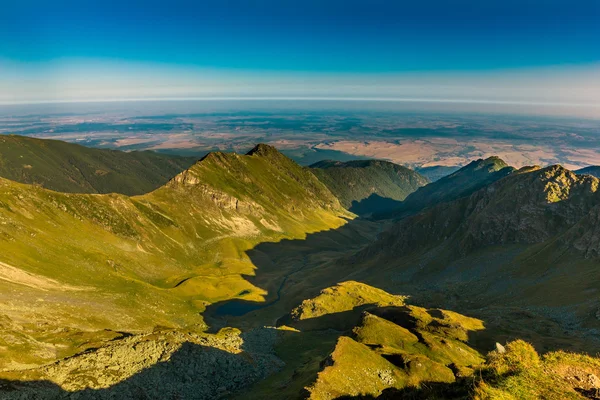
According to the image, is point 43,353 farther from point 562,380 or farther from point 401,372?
point 562,380

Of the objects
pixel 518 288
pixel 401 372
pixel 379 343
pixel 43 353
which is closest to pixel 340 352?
pixel 401 372

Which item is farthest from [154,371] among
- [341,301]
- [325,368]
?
[341,301]

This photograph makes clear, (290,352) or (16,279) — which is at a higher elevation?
(16,279)

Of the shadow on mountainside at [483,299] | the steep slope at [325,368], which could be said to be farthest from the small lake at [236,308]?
the steep slope at [325,368]

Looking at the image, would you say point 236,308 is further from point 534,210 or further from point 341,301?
point 534,210

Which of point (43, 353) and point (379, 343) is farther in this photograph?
point (379, 343)

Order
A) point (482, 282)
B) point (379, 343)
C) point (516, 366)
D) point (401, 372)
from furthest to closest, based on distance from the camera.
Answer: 1. point (482, 282)
2. point (379, 343)
3. point (401, 372)
4. point (516, 366)

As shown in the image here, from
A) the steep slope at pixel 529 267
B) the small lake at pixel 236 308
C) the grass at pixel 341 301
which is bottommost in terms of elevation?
the small lake at pixel 236 308

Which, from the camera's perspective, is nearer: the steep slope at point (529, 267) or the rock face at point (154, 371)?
the rock face at point (154, 371)

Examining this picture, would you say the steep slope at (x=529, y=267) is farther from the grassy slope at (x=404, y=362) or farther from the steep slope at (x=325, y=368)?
the steep slope at (x=325, y=368)
